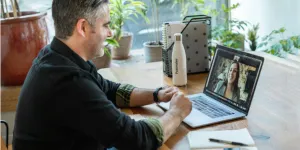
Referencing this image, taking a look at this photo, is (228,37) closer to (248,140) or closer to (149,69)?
(149,69)

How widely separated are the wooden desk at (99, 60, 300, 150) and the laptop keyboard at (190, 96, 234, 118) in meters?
0.08

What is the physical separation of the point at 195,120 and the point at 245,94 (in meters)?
0.21

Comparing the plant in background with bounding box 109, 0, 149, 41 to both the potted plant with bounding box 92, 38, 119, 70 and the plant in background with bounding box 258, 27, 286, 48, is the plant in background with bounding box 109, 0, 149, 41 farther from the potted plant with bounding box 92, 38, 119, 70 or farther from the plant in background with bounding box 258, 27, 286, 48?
the plant in background with bounding box 258, 27, 286, 48

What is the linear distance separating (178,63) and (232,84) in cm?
39

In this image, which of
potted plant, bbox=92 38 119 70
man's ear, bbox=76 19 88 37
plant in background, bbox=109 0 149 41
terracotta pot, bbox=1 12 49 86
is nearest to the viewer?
man's ear, bbox=76 19 88 37

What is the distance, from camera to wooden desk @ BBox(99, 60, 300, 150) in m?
1.35

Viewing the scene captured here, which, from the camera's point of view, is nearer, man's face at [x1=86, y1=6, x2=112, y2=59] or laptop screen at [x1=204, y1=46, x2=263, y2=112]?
man's face at [x1=86, y1=6, x2=112, y2=59]

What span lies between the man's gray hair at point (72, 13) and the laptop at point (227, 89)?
0.51m

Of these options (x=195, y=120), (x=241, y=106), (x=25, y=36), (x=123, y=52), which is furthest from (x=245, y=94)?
(x=123, y=52)

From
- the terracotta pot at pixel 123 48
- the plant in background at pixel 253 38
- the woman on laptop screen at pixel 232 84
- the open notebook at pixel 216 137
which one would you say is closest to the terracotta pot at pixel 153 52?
the terracotta pot at pixel 123 48

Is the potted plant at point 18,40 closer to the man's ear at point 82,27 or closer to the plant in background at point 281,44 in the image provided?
the man's ear at point 82,27

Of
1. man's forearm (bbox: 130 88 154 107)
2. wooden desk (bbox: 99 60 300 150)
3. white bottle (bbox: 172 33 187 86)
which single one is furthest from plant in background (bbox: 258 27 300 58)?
man's forearm (bbox: 130 88 154 107)

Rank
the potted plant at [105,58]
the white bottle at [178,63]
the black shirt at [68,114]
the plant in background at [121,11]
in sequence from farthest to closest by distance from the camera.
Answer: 1. the plant in background at [121,11]
2. the potted plant at [105,58]
3. the white bottle at [178,63]
4. the black shirt at [68,114]

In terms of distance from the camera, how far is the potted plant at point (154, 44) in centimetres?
322
